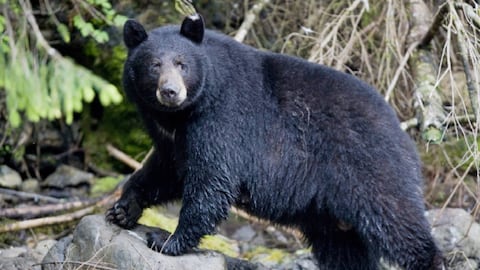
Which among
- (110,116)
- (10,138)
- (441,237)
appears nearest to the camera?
(441,237)

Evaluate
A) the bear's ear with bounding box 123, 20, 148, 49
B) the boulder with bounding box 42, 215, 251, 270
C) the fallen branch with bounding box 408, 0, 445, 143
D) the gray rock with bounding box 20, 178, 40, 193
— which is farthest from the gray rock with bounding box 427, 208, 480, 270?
the gray rock with bounding box 20, 178, 40, 193

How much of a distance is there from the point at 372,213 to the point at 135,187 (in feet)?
6.79

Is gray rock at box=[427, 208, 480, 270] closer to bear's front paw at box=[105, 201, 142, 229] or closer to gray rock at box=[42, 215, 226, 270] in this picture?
gray rock at box=[42, 215, 226, 270]

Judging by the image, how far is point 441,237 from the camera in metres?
8.05

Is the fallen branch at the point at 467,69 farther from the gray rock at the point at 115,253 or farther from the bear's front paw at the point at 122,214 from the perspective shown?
the bear's front paw at the point at 122,214

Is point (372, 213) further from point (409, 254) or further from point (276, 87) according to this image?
point (276, 87)

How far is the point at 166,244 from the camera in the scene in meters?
6.39

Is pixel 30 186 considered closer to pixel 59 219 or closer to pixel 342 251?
pixel 59 219

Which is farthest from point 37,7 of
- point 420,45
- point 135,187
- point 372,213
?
point 372,213

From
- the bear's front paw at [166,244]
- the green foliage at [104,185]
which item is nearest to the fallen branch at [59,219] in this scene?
the green foliage at [104,185]

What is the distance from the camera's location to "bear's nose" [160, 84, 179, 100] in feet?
20.0

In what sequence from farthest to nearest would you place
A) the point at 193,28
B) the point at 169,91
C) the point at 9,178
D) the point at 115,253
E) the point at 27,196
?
the point at 9,178 < the point at 27,196 < the point at 193,28 < the point at 115,253 < the point at 169,91

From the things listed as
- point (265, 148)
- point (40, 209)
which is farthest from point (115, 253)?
point (40, 209)

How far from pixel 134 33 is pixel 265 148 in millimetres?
1475
